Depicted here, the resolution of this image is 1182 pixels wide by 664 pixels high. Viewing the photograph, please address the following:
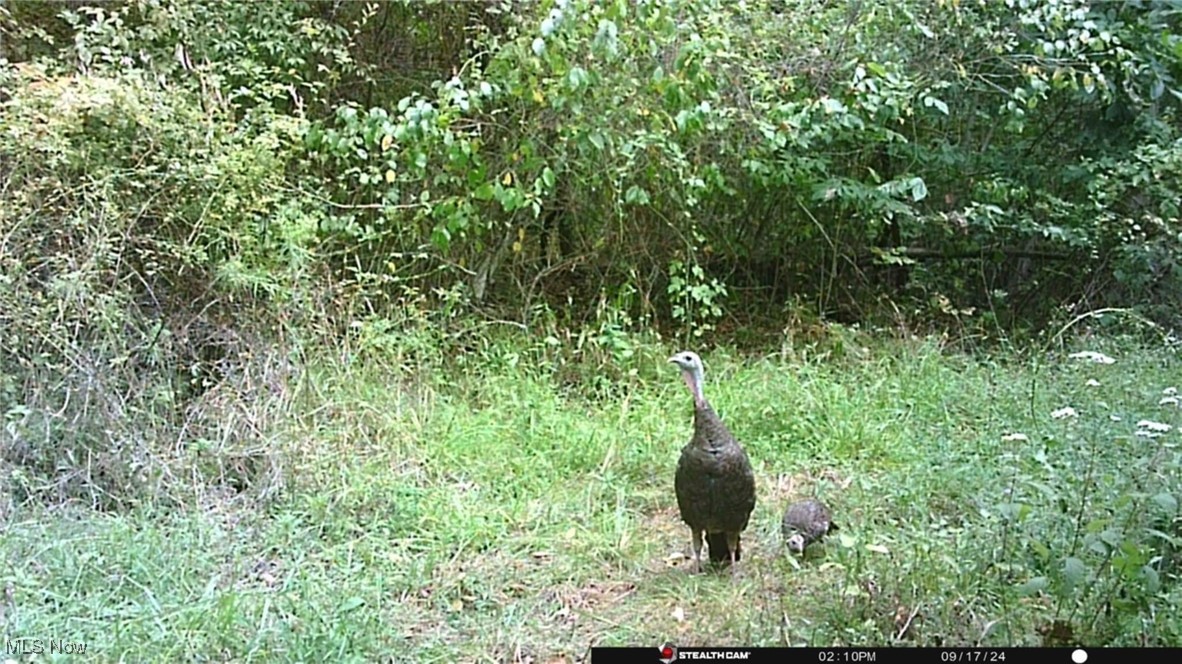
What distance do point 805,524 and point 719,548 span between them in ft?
0.71

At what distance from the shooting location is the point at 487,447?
3.09m

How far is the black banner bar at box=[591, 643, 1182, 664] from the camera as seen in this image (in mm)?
1666

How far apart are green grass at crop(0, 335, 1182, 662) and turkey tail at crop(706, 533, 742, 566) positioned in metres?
0.07

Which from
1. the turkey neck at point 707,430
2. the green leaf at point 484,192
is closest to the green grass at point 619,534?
the turkey neck at point 707,430

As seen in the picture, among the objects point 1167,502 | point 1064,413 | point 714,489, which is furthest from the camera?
point 714,489

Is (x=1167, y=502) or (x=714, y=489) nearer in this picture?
(x=1167, y=502)

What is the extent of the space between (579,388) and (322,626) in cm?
177

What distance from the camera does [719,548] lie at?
2.44 m

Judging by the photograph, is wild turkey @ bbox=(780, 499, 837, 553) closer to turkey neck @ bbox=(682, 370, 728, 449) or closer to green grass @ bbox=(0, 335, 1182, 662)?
green grass @ bbox=(0, 335, 1182, 662)

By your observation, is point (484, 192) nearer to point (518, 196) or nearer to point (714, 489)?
point (518, 196)

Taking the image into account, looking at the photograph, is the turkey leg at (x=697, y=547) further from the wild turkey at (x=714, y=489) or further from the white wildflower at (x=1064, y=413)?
the white wildflower at (x=1064, y=413)

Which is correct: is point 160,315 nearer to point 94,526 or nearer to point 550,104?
point 94,526

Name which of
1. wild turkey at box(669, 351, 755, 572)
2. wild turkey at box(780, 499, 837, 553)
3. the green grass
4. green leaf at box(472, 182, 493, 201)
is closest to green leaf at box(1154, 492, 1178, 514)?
the green grass
